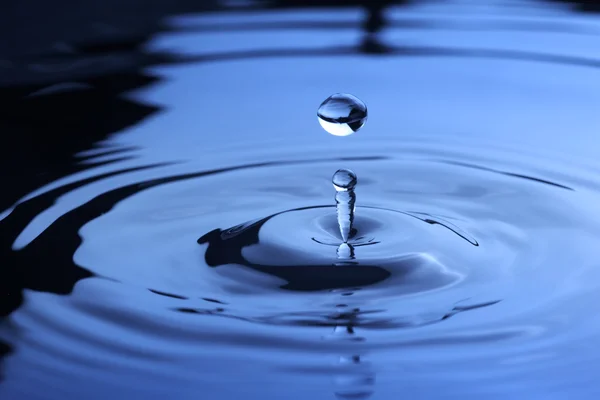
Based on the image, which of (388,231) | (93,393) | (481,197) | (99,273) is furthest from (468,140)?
(93,393)

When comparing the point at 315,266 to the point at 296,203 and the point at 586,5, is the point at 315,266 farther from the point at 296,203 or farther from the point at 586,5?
the point at 586,5

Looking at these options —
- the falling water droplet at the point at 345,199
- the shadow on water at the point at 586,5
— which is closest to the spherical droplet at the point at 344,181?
the falling water droplet at the point at 345,199

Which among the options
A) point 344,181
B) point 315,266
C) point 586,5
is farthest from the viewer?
point 586,5

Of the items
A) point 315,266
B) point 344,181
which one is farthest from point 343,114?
point 315,266

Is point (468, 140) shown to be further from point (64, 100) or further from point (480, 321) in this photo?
point (64, 100)

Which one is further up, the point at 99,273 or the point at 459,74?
the point at 459,74
